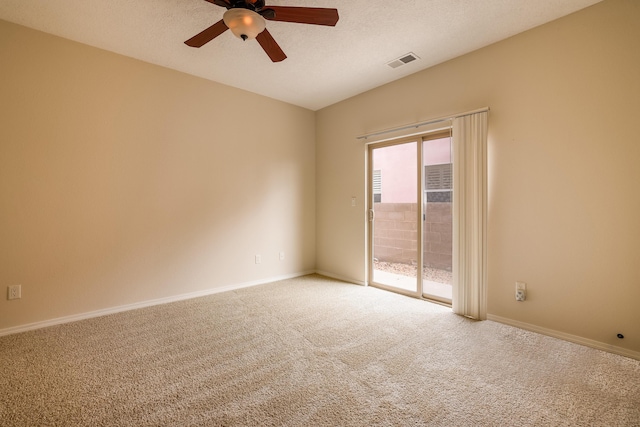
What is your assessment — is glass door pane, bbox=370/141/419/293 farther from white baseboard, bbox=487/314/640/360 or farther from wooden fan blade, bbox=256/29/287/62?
wooden fan blade, bbox=256/29/287/62

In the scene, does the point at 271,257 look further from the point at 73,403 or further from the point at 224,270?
the point at 73,403

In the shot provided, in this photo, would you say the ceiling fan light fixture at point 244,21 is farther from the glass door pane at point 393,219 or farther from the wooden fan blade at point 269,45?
the glass door pane at point 393,219

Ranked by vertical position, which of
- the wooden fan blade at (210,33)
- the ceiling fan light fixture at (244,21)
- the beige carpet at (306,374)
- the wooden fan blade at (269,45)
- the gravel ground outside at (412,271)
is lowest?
the beige carpet at (306,374)

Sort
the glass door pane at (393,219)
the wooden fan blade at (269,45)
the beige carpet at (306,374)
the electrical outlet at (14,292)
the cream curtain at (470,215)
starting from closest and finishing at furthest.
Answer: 1. the beige carpet at (306,374)
2. the wooden fan blade at (269,45)
3. the electrical outlet at (14,292)
4. the cream curtain at (470,215)
5. the glass door pane at (393,219)

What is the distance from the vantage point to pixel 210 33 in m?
2.05

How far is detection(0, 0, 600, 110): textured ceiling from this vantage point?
2.23 m

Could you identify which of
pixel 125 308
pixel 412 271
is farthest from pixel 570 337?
pixel 125 308

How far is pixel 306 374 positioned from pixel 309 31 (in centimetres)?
293

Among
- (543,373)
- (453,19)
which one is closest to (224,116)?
(453,19)

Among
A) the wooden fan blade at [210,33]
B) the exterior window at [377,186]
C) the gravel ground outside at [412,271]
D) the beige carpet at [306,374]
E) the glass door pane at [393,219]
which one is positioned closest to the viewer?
the beige carpet at [306,374]

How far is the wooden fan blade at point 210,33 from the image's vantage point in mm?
1937

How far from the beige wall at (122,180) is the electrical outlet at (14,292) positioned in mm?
39

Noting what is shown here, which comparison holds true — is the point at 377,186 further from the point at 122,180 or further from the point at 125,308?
the point at 125,308

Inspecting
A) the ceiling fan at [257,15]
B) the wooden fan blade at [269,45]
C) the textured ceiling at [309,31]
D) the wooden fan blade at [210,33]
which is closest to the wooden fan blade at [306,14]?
the ceiling fan at [257,15]
